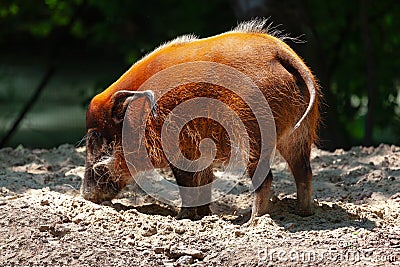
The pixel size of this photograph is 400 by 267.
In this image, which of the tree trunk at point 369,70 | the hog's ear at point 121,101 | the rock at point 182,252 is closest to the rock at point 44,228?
the rock at point 182,252

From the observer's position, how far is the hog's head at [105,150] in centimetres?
488

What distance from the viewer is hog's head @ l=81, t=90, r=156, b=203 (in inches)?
192

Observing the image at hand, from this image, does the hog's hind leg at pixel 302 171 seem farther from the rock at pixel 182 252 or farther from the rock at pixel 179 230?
the rock at pixel 182 252

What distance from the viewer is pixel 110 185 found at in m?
5.07

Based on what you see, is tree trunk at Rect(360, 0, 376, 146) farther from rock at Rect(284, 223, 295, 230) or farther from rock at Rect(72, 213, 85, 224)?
rock at Rect(72, 213, 85, 224)

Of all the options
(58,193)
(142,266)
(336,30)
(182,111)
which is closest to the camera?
(142,266)

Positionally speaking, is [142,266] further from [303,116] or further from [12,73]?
[12,73]

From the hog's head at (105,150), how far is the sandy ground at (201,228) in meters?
0.14

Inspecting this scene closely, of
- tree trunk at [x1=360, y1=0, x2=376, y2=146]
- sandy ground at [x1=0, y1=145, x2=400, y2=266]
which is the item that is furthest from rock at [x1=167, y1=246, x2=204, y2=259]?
tree trunk at [x1=360, y1=0, x2=376, y2=146]

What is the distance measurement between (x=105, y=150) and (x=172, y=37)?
4.20 meters

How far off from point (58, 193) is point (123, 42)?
4.54m

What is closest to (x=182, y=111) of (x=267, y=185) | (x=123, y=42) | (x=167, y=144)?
(x=167, y=144)

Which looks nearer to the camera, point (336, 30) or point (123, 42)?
point (123, 42)

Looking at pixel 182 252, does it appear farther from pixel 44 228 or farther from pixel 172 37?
pixel 172 37
